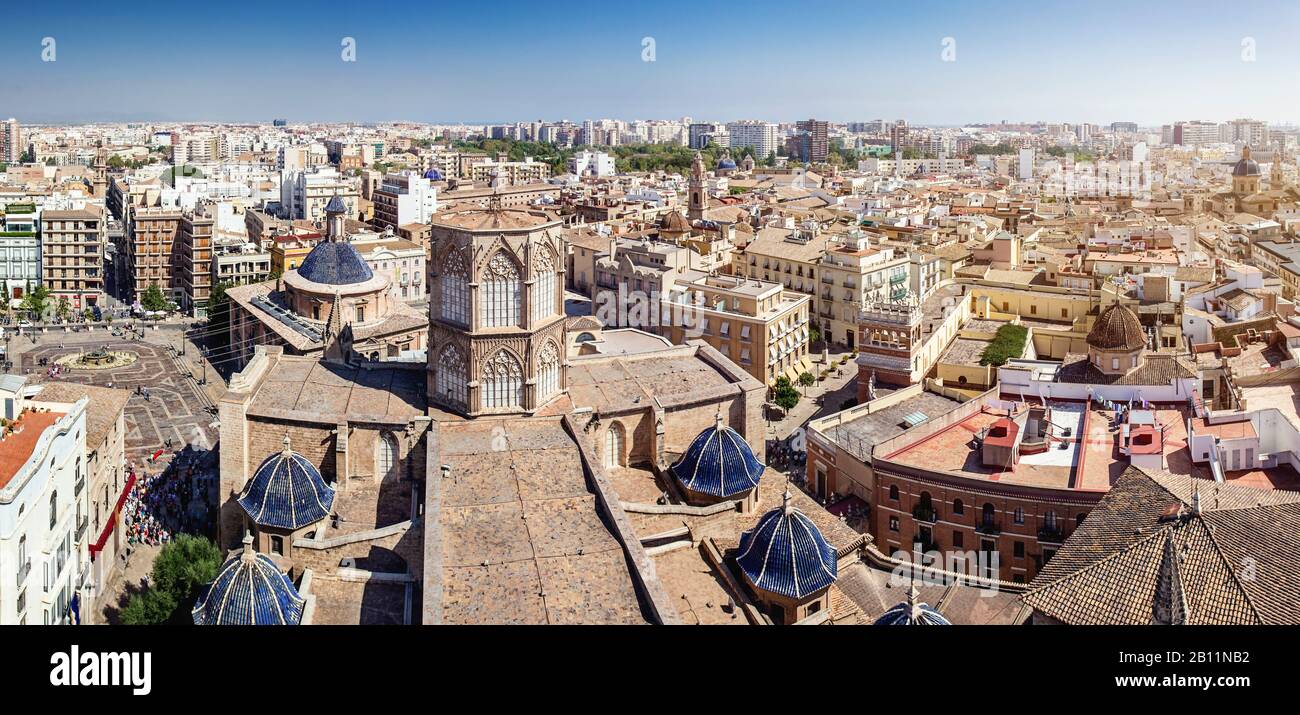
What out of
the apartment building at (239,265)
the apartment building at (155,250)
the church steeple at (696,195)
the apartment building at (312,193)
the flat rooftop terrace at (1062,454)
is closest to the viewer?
the flat rooftop terrace at (1062,454)

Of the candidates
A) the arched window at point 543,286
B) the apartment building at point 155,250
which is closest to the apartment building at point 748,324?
the arched window at point 543,286

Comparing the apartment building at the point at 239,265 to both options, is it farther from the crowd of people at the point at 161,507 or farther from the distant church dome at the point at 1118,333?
the distant church dome at the point at 1118,333

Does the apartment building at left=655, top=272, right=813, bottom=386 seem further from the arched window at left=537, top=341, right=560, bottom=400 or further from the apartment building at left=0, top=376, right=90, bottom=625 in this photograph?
the apartment building at left=0, top=376, right=90, bottom=625

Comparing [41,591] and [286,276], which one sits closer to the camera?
[41,591]

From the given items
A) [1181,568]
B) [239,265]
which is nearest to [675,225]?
[239,265]
